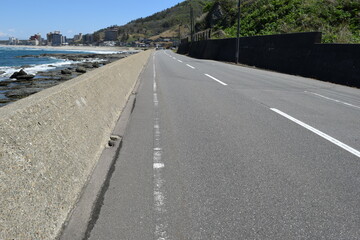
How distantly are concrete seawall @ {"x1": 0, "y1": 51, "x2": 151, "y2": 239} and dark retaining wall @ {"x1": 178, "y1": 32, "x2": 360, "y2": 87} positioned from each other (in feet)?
45.3

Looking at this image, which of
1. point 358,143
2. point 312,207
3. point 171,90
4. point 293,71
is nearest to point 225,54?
point 293,71

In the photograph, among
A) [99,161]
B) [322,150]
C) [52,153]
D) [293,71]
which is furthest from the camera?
[293,71]

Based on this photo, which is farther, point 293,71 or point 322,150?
point 293,71

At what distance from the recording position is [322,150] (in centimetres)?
503

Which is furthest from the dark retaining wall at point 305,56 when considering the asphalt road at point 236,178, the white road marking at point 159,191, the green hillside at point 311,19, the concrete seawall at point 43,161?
the concrete seawall at point 43,161

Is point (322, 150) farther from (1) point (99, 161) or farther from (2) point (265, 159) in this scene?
(1) point (99, 161)

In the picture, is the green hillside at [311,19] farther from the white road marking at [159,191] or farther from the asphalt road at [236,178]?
the white road marking at [159,191]

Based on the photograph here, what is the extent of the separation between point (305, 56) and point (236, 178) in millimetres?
16602

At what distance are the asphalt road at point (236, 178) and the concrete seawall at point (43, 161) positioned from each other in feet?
1.37

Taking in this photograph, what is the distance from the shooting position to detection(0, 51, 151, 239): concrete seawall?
2277 millimetres

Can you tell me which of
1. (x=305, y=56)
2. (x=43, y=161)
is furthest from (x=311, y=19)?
(x=43, y=161)

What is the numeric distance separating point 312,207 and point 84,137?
9.29 ft

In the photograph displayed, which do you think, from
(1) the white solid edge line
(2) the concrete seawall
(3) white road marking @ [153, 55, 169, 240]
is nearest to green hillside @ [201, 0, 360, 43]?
(1) the white solid edge line

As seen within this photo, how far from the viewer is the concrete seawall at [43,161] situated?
2.28 m
